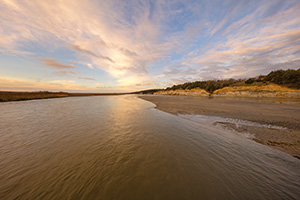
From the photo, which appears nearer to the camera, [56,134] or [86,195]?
[86,195]

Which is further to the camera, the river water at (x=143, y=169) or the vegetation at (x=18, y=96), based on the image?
the vegetation at (x=18, y=96)

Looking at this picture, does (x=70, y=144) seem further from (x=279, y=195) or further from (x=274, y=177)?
(x=274, y=177)

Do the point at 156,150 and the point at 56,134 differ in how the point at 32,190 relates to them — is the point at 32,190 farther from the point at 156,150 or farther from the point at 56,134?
the point at 56,134

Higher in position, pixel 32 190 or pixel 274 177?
pixel 32 190

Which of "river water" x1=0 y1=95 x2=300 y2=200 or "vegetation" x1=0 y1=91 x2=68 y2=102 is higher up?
"vegetation" x1=0 y1=91 x2=68 y2=102

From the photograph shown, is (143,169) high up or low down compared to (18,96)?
down

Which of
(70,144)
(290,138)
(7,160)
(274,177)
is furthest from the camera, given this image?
(290,138)

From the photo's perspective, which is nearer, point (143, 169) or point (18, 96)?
point (143, 169)

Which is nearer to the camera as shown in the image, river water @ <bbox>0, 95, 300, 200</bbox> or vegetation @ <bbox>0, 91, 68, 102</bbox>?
river water @ <bbox>0, 95, 300, 200</bbox>

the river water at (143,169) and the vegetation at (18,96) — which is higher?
the vegetation at (18,96)

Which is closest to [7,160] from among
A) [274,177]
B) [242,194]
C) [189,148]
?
[189,148]

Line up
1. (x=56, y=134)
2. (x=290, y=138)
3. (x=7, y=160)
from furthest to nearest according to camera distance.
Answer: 1. (x=56, y=134)
2. (x=290, y=138)
3. (x=7, y=160)

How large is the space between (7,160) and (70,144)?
1944 mm

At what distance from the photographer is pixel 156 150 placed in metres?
4.57
